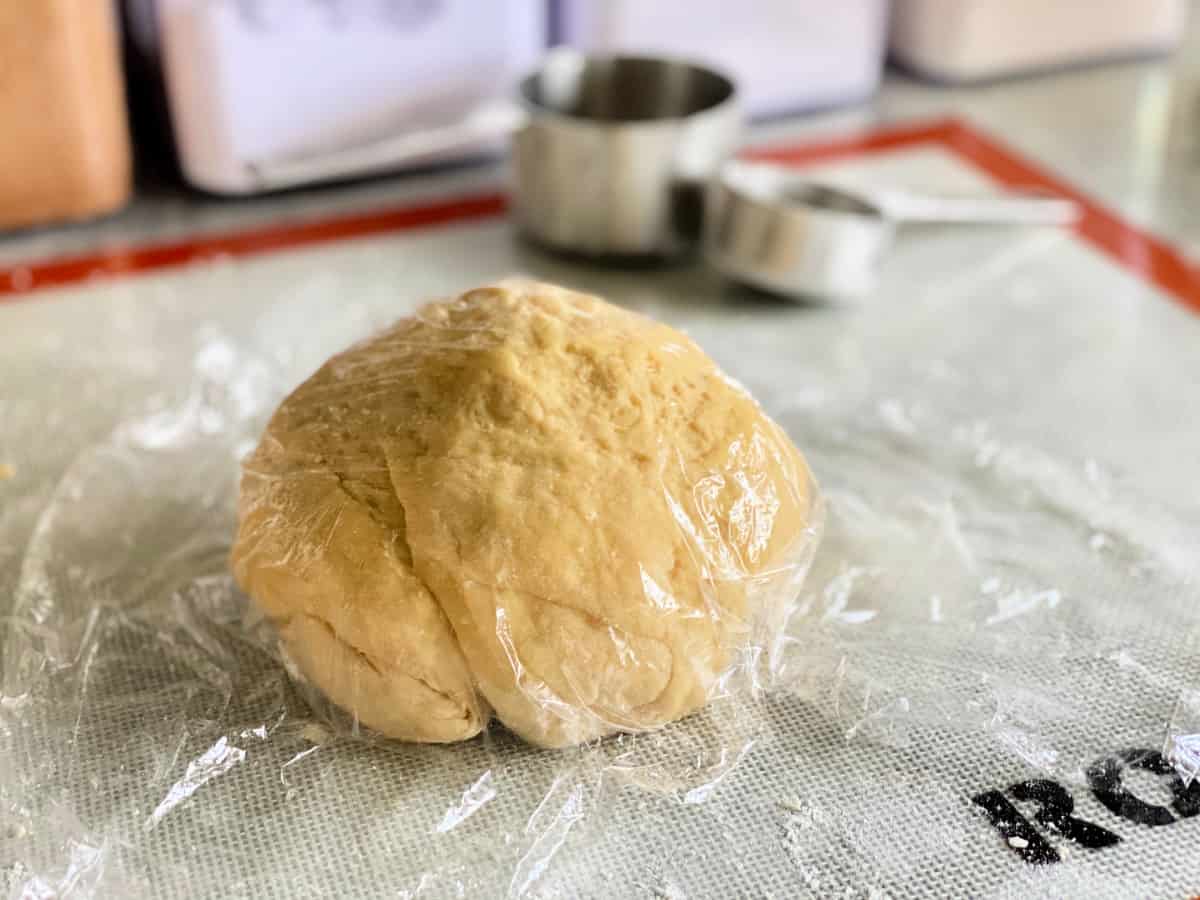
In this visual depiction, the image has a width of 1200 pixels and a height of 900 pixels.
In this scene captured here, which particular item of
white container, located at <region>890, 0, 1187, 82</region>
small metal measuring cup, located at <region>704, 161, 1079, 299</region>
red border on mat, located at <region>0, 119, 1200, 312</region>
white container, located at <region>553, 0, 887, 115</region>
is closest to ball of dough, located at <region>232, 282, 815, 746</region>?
small metal measuring cup, located at <region>704, 161, 1079, 299</region>

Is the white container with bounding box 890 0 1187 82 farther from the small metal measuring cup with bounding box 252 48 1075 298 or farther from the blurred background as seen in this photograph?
the small metal measuring cup with bounding box 252 48 1075 298

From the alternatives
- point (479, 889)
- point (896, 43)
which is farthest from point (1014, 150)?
point (479, 889)

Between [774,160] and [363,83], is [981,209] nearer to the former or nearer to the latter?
[774,160]

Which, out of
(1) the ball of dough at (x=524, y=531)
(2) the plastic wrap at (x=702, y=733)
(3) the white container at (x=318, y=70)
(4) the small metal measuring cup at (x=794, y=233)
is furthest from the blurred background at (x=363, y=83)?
(1) the ball of dough at (x=524, y=531)

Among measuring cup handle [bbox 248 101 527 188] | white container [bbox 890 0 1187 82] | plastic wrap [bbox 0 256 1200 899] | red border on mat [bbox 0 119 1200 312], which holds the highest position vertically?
white container [bbox 890 0 1187 82]

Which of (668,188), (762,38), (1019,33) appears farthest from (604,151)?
(1019,33)

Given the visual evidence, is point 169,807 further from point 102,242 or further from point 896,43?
point 896,43

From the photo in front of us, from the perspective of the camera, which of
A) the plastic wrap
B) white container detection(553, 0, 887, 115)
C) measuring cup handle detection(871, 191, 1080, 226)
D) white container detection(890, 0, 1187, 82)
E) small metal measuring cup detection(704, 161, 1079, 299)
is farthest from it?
white container detection(890, 0, 1187, 82)

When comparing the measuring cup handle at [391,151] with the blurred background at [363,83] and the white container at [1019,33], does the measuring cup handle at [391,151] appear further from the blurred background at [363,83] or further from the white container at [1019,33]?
the white container at [1019,33]
